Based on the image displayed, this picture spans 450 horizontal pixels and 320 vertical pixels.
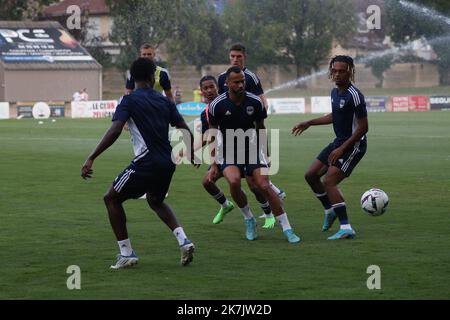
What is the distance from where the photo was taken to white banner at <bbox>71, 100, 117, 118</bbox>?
55.3 m

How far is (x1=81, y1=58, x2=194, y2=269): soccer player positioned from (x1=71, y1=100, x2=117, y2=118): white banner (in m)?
45.4

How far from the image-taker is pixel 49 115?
53.8 meters

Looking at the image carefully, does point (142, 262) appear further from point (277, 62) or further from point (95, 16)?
point (95, 16)

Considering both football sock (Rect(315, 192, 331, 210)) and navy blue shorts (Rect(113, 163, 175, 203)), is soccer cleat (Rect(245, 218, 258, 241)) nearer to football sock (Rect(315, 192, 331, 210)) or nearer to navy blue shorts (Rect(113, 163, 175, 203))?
football sock (Rect(315, 192, 331, 210))

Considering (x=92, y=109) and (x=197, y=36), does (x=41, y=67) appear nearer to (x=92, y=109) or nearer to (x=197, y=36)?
(x=92, y=109)

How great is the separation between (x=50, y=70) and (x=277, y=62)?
21572mm

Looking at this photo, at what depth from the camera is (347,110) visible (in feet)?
39.9

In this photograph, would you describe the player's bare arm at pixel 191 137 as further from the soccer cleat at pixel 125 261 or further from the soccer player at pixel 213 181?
the soccer player at pixel 213 181

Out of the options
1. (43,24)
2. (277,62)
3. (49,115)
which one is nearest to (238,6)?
(277,62)

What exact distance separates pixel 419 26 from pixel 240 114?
222 feet

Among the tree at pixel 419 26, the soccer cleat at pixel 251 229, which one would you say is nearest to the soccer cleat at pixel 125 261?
the soccer cleat at pixel 251 229
